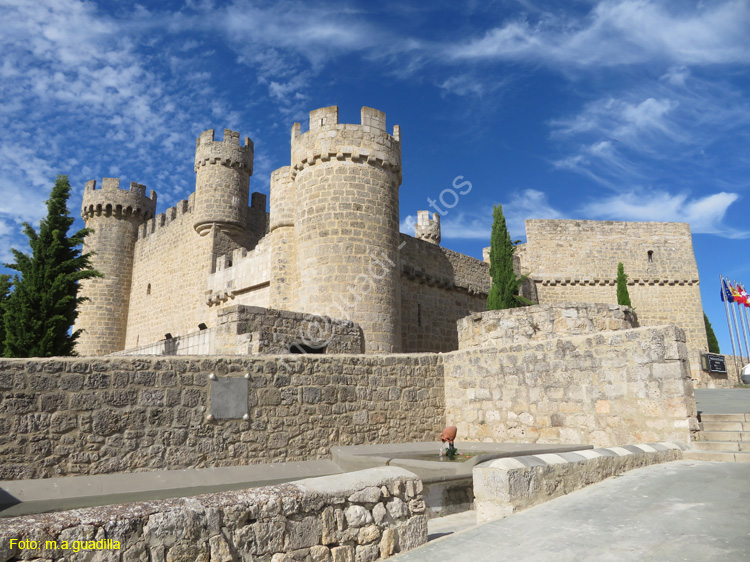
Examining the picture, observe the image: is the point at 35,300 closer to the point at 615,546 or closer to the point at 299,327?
the point at 299,327

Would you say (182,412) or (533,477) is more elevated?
(182,412)

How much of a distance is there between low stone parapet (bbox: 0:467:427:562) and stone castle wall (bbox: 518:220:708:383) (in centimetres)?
2304

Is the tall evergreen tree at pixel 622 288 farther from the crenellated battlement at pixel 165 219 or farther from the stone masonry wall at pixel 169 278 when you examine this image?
the crenellated battlement at pixel 165 219

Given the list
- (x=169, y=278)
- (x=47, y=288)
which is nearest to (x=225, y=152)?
(x=169, y=278)

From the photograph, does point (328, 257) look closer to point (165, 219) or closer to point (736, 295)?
point (165, 219)

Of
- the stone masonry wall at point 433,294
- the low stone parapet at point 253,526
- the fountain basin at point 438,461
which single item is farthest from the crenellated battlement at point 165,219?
the low stone parapet at point 253,526

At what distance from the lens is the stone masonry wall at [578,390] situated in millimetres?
6707

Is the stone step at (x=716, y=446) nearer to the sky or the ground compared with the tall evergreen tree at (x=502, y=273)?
nearer to the ground

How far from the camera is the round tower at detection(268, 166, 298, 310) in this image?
48.0ft

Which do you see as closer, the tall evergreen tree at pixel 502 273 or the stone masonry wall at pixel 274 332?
the stone masonry wall at pixel 274 332

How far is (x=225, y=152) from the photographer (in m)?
21.9

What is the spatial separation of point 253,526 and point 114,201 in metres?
27.9

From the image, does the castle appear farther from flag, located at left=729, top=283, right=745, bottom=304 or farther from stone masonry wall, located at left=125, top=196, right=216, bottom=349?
flag, located at left=729, top=283, right=745, bottom=304

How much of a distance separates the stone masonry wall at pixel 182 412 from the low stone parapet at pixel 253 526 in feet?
11.8
